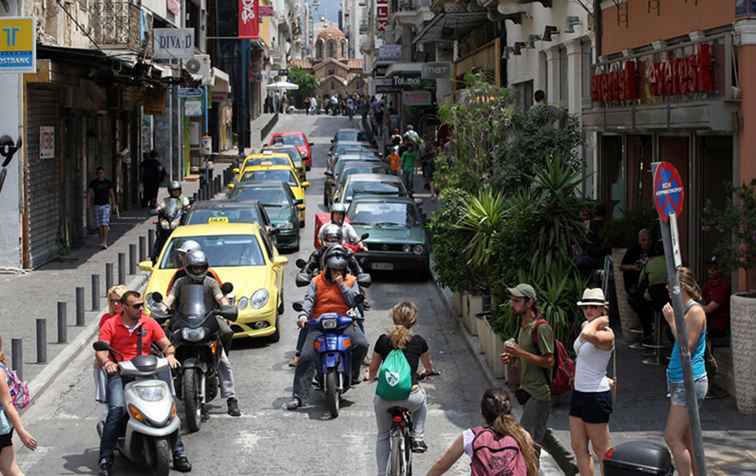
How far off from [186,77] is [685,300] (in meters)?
26.4

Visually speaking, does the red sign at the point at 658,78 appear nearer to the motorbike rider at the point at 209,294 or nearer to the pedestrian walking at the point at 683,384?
the pedestrian walking at the point at 683,384

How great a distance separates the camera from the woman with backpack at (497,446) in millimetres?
7523

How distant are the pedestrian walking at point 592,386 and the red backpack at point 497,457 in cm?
240

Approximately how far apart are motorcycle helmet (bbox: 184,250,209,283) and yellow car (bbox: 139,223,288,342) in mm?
2768

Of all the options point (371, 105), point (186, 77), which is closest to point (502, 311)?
point (186, 77)

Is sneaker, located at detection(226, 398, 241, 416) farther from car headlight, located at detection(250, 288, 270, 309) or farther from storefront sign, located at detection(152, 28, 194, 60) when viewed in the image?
storefront sign, located at detection(152, 28, 194, 60)

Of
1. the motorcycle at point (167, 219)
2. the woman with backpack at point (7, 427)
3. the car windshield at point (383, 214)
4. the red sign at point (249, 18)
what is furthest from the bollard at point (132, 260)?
the red sign at point (249, 18)

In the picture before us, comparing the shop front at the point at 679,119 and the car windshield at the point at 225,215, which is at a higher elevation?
the shop front at the point at 679,119

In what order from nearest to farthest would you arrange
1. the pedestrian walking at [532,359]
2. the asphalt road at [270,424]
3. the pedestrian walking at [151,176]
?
the pedestrian walking at [532,359], the asphalt road at [270,424], the pedestrian walking at [151,176]

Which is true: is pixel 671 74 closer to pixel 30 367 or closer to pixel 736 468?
pixel 736 468

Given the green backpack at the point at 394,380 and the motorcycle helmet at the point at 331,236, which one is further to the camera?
the motorcycle helmet at the point at 331,236

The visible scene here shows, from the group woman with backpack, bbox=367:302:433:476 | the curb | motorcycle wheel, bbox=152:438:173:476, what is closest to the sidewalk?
the curb

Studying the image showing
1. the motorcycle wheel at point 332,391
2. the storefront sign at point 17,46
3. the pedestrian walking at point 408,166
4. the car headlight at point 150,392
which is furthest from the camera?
the pedestrian walking at point 408,166

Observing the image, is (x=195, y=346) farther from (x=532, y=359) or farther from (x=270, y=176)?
(x=270, y=176)
